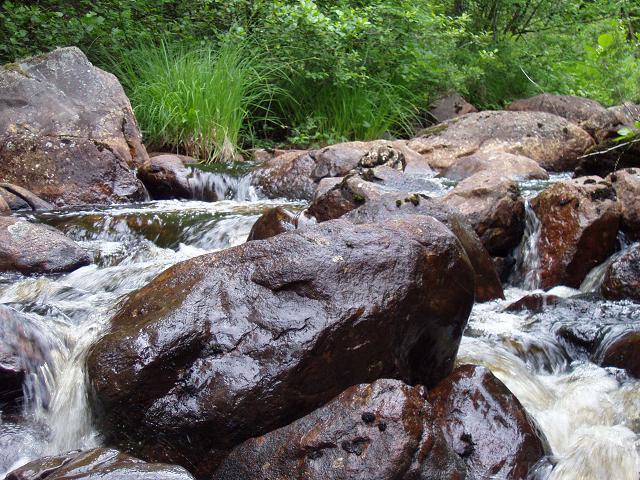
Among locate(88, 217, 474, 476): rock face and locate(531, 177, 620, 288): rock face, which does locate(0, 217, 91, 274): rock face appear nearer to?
locate(88, 217, 474, 476): rock face

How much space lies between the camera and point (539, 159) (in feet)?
32.5

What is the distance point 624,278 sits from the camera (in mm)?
4988

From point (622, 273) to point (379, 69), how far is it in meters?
7.45

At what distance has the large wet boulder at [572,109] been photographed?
1094 centimetres

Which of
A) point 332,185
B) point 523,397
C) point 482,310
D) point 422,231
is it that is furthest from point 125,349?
point 332,185

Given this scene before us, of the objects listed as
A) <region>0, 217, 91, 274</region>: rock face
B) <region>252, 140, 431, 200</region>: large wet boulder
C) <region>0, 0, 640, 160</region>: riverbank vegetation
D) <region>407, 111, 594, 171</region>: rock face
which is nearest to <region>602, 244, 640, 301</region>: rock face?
<region>252, 140, 431, 200</region>: large wet boulder

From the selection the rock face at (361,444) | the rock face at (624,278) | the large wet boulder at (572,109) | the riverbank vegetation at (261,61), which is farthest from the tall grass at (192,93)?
the rock face at (361,444)

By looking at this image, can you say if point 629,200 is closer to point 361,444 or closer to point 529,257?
point 529,257

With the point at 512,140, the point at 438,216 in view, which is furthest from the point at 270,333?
the point at 512,140

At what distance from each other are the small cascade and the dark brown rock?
6891 mm

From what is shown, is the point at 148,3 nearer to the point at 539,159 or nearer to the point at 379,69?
the point at 379,69

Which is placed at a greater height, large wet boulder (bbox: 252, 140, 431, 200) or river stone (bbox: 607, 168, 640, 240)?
river stone (bbox: 607, 168, 640, 240)

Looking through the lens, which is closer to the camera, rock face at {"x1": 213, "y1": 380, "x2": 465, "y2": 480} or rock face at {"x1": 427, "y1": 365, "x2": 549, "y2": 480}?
rock face at {"x1": 213, "y1": 380, "x2": 465, "y2": 480}

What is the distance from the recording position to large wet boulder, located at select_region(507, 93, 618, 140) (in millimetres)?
10938
